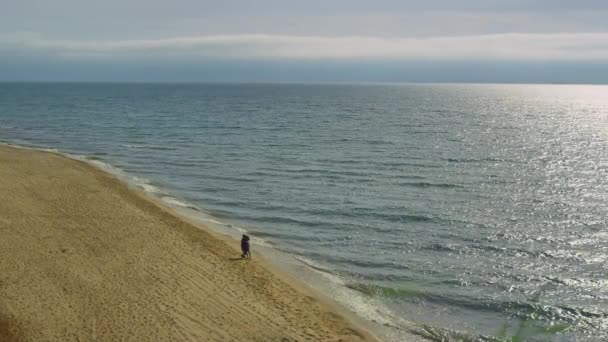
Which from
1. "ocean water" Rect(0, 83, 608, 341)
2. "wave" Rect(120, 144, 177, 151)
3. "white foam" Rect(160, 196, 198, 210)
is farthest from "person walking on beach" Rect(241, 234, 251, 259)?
"wave" Rect(120, 144, 177, 151)

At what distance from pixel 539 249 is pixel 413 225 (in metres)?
6.88

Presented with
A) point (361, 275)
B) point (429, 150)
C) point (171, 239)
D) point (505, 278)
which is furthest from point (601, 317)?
point (429, 150)

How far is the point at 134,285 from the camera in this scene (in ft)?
66.9

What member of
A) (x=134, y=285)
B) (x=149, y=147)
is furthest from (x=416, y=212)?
(x=149, y=147)

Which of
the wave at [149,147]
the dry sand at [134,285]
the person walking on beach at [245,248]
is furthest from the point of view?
the wave at [149,147]

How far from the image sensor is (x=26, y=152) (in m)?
51.4

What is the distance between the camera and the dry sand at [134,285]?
56.5 feet

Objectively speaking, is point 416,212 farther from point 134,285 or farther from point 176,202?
point 134,285

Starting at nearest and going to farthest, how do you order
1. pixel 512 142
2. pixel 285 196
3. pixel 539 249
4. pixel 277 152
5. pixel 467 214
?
pixel 539 249
pixel 467 214
pixel 285 196
pixel 277 152
pixel 512 142

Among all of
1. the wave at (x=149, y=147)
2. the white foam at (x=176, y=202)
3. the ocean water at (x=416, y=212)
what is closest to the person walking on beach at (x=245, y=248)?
the ocean water at (x=416, y=212)

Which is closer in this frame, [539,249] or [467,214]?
[539,249]

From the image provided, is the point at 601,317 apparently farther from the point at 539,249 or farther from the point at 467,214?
the point at 467,214

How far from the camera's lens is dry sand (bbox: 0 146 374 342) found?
678 inches

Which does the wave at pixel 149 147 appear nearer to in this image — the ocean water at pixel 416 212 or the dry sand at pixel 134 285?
the ocean water at pixel 416 212
